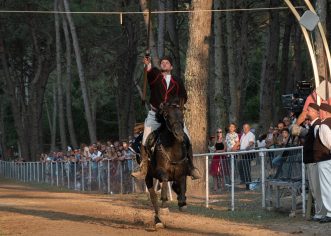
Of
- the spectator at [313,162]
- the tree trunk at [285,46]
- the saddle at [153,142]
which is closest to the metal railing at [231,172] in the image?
the spectator at [313,162]

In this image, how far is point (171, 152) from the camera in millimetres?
15008

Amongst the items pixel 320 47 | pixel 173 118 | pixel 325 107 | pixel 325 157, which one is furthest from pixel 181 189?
pixel 320 47

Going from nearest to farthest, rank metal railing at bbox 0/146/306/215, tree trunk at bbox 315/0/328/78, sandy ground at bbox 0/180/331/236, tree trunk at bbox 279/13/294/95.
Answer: sandy ground at bbox 0/180/331/236
metal railing at bbox 0/146/306/215
tree trunk at bbox 315/0/328/78
tree trunk at bbox 279/13/294/95

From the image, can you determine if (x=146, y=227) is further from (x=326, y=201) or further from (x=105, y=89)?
(x=105, y=89)

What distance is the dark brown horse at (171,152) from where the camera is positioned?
1474cm

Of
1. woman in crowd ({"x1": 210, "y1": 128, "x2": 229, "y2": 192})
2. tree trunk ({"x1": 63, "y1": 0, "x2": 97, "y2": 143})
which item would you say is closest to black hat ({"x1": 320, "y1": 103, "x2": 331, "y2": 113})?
woman in crowd ({"x1": 210, "y1": 128, "x2": 229, "y2": 192})

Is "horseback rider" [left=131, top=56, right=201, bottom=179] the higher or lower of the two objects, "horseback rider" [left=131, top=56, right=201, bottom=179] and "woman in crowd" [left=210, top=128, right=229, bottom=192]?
the higher

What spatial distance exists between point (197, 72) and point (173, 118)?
1085cm

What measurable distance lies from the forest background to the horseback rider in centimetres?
759

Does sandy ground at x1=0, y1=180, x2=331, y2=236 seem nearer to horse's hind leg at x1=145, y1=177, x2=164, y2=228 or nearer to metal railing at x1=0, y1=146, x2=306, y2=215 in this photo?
horse's hind leg at x1=145, y1=177, x2=164, y2=228

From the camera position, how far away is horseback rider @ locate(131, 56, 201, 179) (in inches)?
607

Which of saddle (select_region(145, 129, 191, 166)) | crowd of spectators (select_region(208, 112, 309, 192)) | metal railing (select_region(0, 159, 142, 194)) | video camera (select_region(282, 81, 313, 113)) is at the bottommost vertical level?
metal railing (select_region(0, 159, 142, 194))

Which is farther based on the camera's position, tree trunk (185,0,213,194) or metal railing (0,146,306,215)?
tree trunk (185,0,213,194)

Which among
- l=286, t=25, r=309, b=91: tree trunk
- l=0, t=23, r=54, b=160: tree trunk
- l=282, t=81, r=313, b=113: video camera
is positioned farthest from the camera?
l=0, t=23, r=54, b=160: tree trunk
